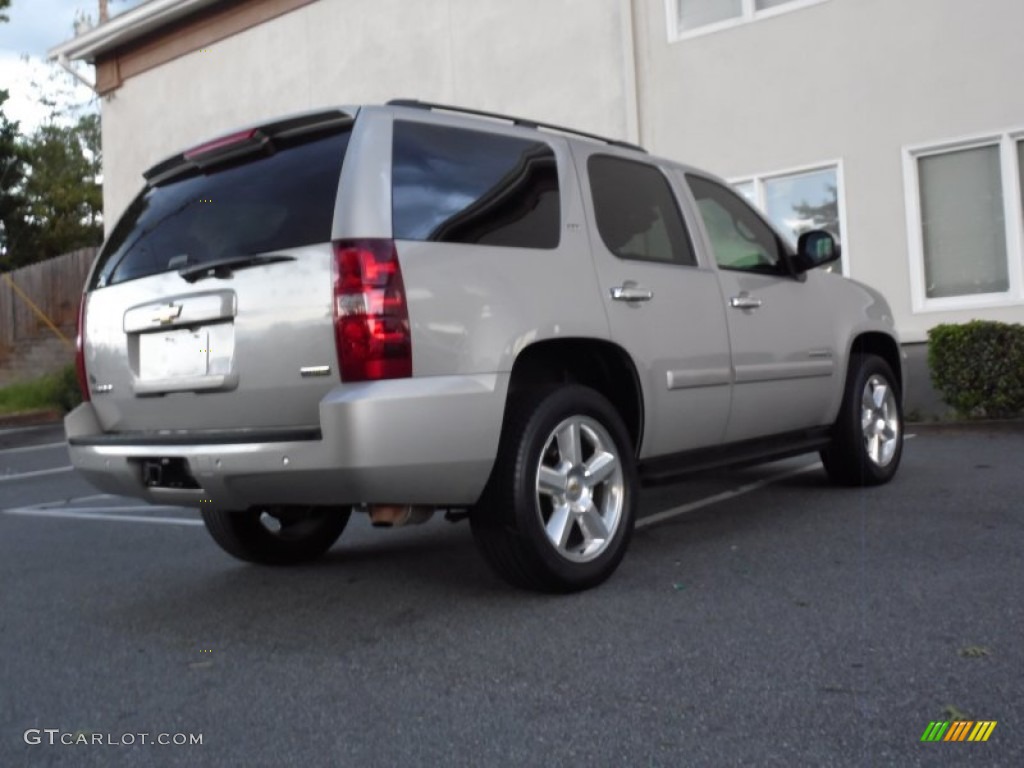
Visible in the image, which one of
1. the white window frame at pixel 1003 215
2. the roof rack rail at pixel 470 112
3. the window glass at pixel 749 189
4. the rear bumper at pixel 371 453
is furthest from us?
the window glass at pixel 749 189

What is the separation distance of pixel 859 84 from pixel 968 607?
348 inches

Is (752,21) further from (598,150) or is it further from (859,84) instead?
(598,150)

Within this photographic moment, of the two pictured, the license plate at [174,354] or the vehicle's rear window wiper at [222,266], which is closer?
the vehicle's rear window wiper at [222,266]

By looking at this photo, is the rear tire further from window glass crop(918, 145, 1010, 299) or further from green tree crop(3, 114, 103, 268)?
green tree crop(3, 114, 103, 268)

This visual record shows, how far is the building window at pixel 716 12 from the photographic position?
12.3 meters

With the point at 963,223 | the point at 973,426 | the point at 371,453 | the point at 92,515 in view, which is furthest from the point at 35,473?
the point at 963,223

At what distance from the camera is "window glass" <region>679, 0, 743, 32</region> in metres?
12.6

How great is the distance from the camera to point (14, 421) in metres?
18.5

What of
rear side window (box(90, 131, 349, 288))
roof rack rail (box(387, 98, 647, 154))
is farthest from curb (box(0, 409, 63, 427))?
roof rack rail (box(387, 98, 647, 154))

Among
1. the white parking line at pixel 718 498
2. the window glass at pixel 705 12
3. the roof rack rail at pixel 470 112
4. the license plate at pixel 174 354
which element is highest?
the window glass at pixel 705 12

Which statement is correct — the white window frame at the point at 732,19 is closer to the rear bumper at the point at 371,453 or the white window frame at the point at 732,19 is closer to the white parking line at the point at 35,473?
the white parking line at the point at 35,473

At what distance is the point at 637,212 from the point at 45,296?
20.8 m

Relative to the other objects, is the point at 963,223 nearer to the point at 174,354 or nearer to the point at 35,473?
the point at 174,354

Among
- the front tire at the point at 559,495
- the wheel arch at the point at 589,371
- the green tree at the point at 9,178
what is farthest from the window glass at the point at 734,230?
the green tree at the point at 9,178
